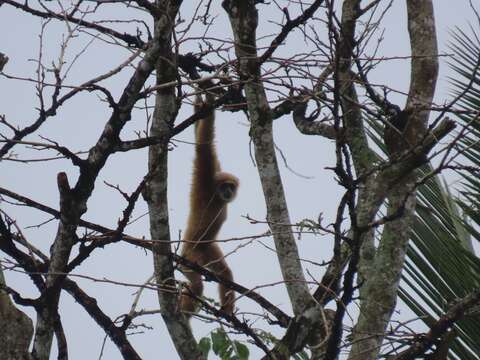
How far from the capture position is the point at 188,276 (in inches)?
322

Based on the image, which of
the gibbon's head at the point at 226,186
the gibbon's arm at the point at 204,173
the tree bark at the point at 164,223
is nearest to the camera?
the tree bark at the point at 164,223

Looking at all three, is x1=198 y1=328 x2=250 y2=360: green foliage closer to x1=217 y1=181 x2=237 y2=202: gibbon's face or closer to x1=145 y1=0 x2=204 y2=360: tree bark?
x1=145 y1=0 x2=204 y2=360: tree bark

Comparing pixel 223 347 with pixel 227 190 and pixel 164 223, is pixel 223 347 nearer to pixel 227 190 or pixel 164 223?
pixel 164 223

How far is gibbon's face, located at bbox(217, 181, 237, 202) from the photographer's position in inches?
358

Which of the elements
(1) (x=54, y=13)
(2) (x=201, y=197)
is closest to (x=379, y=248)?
(1) (x=54, y=13)

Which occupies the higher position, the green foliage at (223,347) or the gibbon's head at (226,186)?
the gibbon's head at (226,186)

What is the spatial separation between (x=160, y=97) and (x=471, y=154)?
1894 millimetres

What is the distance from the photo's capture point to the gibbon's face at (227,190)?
29.8ft

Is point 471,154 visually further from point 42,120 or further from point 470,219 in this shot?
point 42,120

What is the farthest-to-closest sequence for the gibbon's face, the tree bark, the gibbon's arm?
the gibbon's face → the gibbon's arm → the tree bark

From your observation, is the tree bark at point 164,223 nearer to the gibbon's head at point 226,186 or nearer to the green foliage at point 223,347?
the green foliage at point 223,347

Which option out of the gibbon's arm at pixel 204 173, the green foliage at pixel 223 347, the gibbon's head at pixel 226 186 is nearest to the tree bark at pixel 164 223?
the green foliage at pixel 223 347

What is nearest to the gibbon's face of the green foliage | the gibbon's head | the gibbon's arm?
the gibbon's head

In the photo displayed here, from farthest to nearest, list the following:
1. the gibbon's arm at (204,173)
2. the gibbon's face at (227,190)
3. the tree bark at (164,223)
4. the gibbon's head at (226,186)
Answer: the gibbon's face at (227,190) < the gibbon's head at (226,186) < the gibbon's arm at (204,173) < the tree bark at (164,223)
